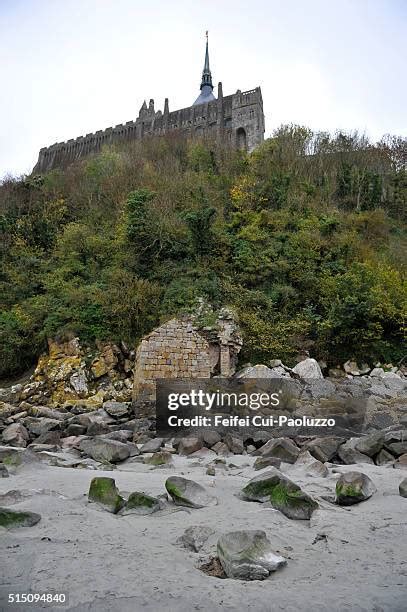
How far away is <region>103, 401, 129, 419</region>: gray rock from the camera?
10.5 meters

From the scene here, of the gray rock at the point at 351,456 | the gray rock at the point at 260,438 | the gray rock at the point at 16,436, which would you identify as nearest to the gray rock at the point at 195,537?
the gray rock at the point at 351,456

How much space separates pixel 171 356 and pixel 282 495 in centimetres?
791

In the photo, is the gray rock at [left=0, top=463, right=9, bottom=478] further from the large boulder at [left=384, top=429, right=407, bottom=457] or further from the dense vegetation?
the dense vegetation

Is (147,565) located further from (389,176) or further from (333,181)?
(389,176)

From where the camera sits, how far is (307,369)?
12023mm

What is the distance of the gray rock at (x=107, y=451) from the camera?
6230 millimetres

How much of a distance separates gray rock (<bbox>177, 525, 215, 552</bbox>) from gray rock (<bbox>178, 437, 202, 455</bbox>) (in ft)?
11.6

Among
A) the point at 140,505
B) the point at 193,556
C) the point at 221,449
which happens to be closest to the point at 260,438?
the point at 221,449

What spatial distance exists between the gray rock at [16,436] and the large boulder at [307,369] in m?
6.76

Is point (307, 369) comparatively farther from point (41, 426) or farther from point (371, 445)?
point (41, 426)

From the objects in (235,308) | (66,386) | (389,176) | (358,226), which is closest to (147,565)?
(66,386)

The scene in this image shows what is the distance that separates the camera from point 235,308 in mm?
13523

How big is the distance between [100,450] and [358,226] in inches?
660

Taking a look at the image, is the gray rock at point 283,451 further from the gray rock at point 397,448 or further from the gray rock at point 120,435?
the gray rock at point 120,435
